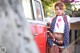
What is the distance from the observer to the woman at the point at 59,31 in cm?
646

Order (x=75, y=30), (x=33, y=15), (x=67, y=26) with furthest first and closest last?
(x=75, y=30) < (x=67, y=26) < (x=33, y=15)

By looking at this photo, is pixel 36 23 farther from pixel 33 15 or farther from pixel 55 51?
pixel 55 51

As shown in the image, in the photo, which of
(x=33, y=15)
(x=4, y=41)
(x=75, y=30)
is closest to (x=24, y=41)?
(x=4, y=41)

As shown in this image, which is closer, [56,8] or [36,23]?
[36,23]

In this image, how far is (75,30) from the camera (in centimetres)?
955

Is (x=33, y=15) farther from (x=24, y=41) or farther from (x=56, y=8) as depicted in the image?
(x=24, y=41)

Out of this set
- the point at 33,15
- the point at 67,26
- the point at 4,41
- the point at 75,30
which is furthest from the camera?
the point at 75,30

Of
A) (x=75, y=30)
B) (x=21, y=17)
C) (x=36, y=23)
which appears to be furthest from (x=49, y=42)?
(x=21, y=17)

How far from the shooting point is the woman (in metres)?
6.46

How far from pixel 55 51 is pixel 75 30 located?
9.58 ft

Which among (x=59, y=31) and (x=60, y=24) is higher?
(x=60, y=24)

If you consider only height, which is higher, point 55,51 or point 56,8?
point 56,8

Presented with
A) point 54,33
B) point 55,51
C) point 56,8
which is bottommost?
point 55,51

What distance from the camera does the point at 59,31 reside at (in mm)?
6461
